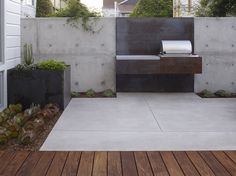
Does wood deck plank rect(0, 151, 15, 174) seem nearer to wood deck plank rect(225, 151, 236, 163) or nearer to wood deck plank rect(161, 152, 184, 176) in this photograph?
wood deck plank rect(161, 152, 184, 176)

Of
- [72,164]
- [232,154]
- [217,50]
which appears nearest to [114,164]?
[72,164]

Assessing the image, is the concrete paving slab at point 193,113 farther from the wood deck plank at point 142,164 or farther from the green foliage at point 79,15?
the green foliage at point 79,15

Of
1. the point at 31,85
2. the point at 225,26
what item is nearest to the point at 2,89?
the point at 31,85

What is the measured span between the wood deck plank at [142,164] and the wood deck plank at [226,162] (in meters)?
0.66

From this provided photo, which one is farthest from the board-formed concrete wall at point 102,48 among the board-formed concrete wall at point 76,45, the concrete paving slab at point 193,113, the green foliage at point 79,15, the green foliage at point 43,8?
the green foliage at point 43,8

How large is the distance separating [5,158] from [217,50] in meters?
5.67

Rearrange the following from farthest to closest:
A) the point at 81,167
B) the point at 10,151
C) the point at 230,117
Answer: the point at 230,117 < the point at 10,151 < the point at 81,167

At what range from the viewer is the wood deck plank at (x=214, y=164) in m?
3.56

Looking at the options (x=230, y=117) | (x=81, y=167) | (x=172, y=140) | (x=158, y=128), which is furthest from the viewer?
(x=230, y=117)

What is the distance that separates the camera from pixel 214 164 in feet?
12.4

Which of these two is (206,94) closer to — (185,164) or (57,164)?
(185,164)

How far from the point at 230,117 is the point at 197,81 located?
2.74 m

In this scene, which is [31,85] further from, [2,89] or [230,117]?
[230,117]

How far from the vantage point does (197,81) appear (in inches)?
340
